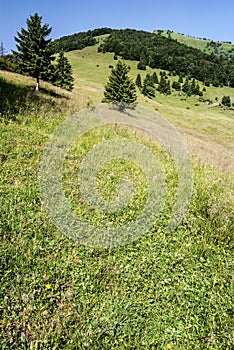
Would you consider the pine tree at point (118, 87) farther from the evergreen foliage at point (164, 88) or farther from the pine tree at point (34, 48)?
the evergreen foliage at point (164, 88)

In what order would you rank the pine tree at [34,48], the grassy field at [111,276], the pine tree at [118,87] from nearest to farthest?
1. the grassy field at [111,276]
2. the pine tree at [34,48]
3. the pine tree at [118,87]

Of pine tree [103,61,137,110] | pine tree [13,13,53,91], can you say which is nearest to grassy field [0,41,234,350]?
pine tree [13,13,53,91]

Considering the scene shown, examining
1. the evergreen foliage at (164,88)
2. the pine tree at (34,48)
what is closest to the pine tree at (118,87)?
the pine tree at (34,48)

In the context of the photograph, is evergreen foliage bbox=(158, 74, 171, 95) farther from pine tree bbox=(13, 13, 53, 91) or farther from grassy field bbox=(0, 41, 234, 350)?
grassy field bbox=(0, 41, 234, 350)

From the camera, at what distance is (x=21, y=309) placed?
4066 mm

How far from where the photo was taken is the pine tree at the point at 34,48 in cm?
2212

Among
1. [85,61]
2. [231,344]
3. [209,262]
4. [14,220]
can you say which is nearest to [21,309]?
[14,220]

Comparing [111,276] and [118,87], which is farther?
[118,87]

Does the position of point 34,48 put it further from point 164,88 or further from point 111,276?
point 164,88

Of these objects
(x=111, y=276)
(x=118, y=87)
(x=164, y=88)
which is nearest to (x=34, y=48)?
(x=118, y=87)

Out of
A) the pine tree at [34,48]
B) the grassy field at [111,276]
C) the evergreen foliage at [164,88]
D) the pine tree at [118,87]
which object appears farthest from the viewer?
the evergreen foliage at [164,88]

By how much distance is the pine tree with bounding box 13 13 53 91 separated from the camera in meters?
22.1

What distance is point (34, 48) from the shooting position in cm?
2253

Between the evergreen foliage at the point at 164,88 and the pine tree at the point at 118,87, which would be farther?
the evergreen foliage at the point at 164,88
